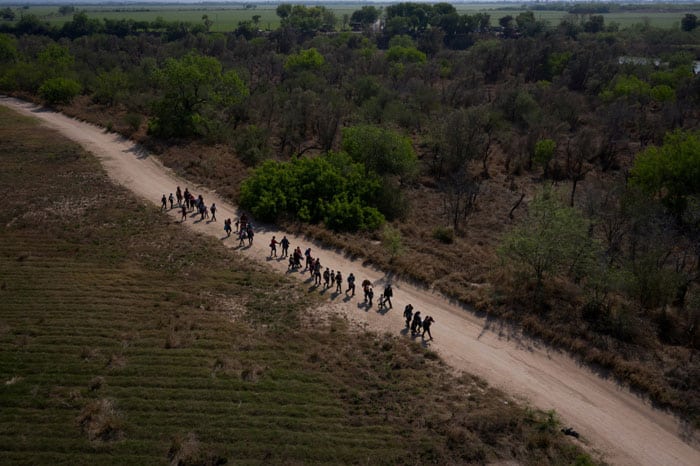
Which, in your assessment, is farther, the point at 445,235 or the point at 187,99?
the point at 187,99

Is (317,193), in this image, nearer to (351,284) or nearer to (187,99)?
(351,284)

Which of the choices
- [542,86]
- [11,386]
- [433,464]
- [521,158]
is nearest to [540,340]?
[433,464]

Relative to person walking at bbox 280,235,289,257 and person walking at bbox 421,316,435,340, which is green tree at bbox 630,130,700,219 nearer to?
person walking at bbox 421,316,435,340

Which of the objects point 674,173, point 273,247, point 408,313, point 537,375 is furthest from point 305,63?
point 537,375

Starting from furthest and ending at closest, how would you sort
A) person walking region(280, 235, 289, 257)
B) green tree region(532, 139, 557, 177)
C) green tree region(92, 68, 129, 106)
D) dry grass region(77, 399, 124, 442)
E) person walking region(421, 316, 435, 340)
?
green tree region(92, 68, 129, 106), green tree region(532, 139, 557, 177), person walking region(280, 235, 289, 257), person walking region(421, 316, 435, 340), dry grass region(77, 399, 124, 442)

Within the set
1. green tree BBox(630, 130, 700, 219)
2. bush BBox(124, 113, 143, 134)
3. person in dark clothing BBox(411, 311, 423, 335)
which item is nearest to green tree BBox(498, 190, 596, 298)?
person in dark clothing BBox(411, 311, 423, 335)

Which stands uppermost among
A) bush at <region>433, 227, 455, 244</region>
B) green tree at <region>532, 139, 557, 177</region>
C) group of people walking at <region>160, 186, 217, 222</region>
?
green tree at <region>532, 139, 557, 177</region>
